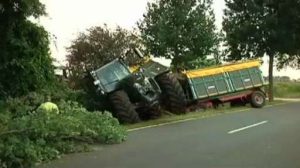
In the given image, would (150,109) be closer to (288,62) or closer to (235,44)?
(235,44)

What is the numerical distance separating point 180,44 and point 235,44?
387 centimetres

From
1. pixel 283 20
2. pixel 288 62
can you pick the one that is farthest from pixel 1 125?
pixel 288 62

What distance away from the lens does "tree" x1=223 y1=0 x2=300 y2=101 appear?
3981 cm

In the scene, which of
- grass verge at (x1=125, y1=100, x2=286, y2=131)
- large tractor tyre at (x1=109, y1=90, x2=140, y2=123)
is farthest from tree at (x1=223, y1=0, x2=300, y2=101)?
large tractor tyre at (x1=109, y1=90, x2=140, y2=123)

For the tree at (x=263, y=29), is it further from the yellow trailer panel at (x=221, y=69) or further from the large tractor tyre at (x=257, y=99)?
the large tractor tyre at (x=257, y=99)

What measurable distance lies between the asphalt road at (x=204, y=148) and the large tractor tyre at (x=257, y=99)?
10126 mm

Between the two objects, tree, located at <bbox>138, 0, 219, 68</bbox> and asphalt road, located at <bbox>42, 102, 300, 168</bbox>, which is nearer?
asphalt road, located at <bbox>42, 102, 300, 168</bbox>

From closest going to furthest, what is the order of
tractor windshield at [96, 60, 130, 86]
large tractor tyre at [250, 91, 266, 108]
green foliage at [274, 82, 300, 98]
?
tractor windshield at [96, 60, 130, 86], large tractor tyre at [250, 91, 266, 108], green foliage at [274, 82, 300, 98]

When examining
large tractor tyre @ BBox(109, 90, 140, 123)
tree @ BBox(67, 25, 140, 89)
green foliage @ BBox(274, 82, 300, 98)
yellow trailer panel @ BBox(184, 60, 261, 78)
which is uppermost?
tree @ BBox(67, 25, 140, 89)

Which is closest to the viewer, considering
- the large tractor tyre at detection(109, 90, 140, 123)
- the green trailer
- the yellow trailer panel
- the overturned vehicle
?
the large tractor tyre at detection(109, 90, 140, 123)

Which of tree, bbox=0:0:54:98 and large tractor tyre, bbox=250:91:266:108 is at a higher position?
tree, bbox=0:0:54:98

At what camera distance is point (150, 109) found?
26.9 metres

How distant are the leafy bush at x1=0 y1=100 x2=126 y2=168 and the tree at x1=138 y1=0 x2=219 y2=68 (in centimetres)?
2118

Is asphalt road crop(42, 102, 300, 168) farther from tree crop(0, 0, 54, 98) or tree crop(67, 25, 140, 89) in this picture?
tree crop(67, 25, 140, 89)
